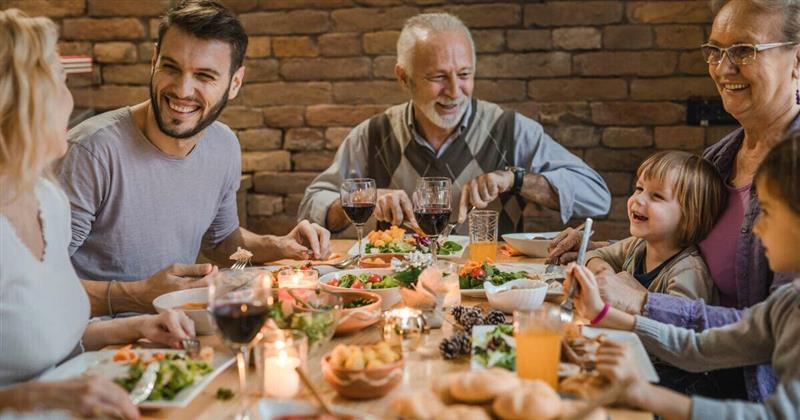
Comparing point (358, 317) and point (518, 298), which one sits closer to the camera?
point (358, 317)

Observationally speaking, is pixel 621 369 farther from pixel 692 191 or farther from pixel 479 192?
pixel 479 192

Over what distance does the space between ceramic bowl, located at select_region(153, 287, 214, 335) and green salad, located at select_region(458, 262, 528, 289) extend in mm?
624

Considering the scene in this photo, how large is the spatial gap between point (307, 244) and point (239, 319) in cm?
119

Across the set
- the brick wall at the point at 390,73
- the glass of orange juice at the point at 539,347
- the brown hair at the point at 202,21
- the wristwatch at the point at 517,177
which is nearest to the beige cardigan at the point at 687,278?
the glass of orange juice at the point at 539,347

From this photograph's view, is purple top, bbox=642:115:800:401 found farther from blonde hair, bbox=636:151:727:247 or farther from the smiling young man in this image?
the smiling young man

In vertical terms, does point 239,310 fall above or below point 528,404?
above

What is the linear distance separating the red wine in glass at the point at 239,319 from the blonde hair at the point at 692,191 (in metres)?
1.25

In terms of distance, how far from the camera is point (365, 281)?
78.4 inches

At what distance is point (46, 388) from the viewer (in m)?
1.24

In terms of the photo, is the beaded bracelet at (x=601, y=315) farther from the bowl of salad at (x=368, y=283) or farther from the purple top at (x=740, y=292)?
the bowl of salad at (x=368, y=283)

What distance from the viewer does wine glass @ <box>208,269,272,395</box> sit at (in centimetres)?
132

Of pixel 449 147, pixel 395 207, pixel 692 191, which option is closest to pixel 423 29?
pixel 449 147

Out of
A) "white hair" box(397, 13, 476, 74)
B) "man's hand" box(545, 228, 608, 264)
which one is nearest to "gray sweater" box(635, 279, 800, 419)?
"man's hand" box(545, 228, 608, 264)

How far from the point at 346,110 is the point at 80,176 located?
6.57ft
